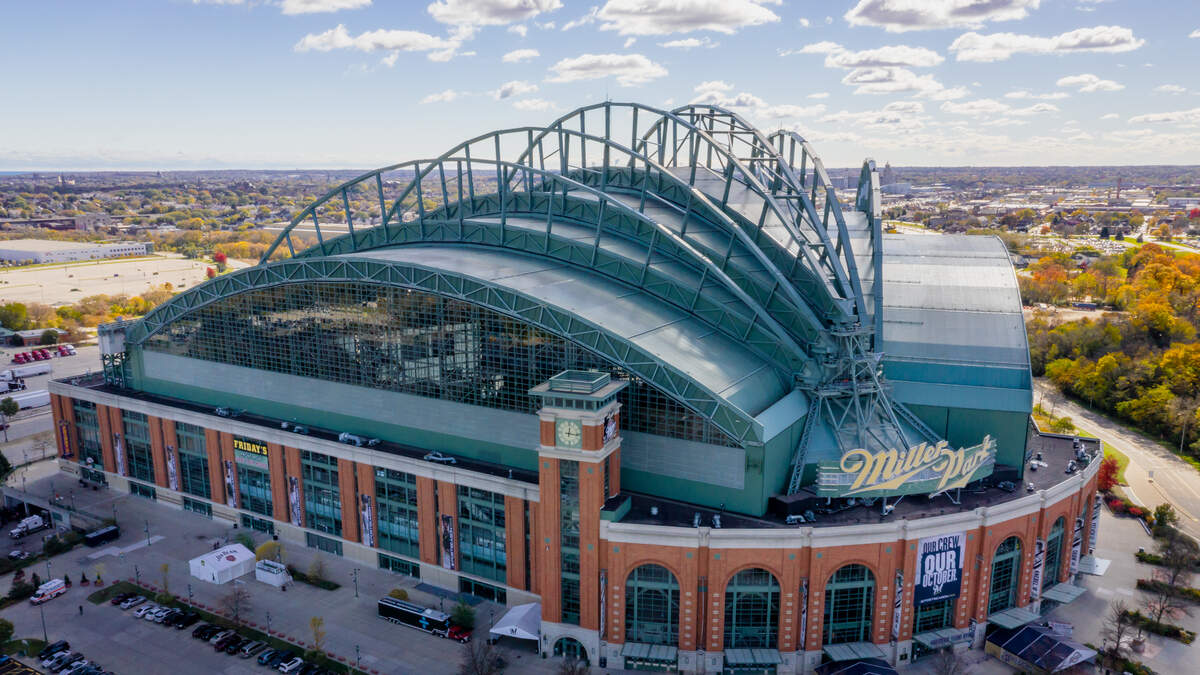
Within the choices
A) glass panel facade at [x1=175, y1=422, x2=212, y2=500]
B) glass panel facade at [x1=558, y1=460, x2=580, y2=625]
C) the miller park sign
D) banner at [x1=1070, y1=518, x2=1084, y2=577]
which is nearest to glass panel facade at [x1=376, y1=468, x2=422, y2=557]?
glass panel facade at [x1=558, y1=460, x2=580, y2=625]

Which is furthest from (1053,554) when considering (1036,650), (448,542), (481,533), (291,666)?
(291,666)

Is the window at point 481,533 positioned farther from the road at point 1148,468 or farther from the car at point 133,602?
the road at point 1148,468

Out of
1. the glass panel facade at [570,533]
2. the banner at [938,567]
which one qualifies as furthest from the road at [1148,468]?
the glass panel facade at [570,533]

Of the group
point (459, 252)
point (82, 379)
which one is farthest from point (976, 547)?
point (82, 379)

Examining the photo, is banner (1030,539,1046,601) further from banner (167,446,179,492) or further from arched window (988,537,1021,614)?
banner (167,446,179,492)

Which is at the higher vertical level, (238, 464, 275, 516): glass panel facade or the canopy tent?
(238, 464, 275, 516): glass panel facade

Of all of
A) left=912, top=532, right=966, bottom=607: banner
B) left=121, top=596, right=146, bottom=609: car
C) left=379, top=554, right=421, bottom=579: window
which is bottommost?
left=121, top=596, right=146, bottom=609: car
